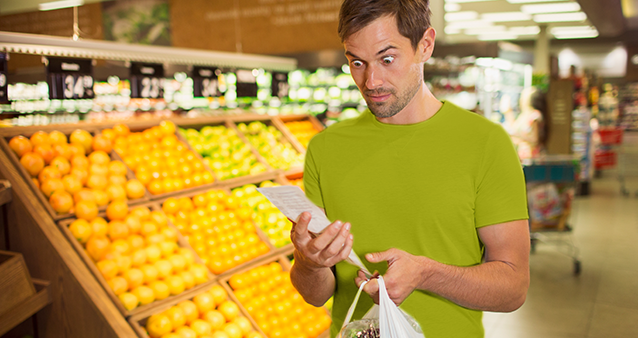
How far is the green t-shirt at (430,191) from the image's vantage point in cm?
126

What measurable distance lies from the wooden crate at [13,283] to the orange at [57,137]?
0.81m

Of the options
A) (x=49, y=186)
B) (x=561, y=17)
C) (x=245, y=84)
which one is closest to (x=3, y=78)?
(x=49, y=186)

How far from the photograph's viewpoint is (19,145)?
8.51ft

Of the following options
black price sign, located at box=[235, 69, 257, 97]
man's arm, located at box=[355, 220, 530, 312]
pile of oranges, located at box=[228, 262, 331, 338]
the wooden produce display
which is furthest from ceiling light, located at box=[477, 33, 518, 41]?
man's arm, located at box=[355, 220, 530, 312]

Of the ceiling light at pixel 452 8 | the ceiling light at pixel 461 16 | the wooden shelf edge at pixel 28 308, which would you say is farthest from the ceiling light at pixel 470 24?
the wooden shelf edge at pixel 28 308

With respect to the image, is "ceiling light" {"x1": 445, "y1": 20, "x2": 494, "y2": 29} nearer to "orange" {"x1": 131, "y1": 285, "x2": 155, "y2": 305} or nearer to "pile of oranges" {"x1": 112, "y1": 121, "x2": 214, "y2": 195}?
"pile of oranges" {"x1": 112, "y1": 121, "x2": 214, "y2": 195}

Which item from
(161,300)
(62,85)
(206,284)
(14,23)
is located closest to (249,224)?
(206,284)

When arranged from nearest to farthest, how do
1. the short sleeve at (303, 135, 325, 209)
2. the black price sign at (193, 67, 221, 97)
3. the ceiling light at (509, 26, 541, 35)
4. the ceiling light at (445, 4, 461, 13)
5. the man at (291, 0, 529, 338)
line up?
the man at (291, 0, 529, 338) → the short sleeve at (303, 135, 325, 209) → the black price sign at (193, 67, 221, 97) → the ceiling light at (445, 4, 461, 13) → the ceiling light at (509, 26, 541, 35)

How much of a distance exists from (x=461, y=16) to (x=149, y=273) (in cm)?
1101

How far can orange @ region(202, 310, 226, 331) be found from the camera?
2.62 meters

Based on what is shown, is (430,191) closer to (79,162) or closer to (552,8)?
(79,162)

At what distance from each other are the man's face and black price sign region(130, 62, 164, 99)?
360 cm

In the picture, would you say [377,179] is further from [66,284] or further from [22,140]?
[22,140]

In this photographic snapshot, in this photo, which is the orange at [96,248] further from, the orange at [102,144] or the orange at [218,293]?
the orange at [102,144]
